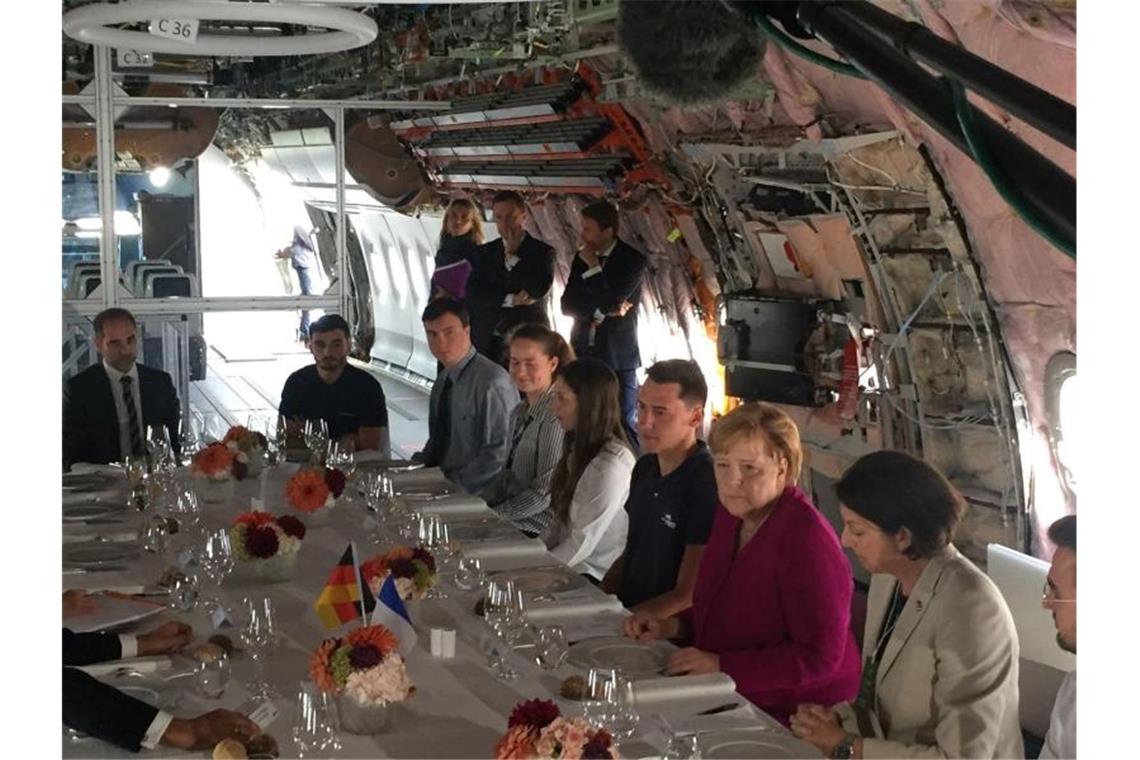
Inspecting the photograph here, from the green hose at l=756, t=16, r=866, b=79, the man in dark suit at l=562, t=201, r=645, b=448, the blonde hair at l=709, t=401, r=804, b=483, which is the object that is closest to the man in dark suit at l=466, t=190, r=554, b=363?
the man in dark suit at l=562, t=201, r=645, b=448

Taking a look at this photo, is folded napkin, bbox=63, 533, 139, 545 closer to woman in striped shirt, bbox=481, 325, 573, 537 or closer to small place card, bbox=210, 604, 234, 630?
small place card, bbox=210, 604, 234, 630

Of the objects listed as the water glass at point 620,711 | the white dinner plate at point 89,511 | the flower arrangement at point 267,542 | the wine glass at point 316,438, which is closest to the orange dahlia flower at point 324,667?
the water glass at point 620,711

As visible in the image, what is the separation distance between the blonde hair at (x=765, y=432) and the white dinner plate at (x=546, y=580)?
63 centimetres

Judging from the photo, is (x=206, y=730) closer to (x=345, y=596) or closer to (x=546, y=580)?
(x=345, y=596)

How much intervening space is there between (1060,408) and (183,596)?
11.7 feet

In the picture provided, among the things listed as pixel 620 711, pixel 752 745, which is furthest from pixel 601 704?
pixel 752 745

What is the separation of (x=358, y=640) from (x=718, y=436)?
1368 mm

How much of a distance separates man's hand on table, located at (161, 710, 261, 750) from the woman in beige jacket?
1178 mm

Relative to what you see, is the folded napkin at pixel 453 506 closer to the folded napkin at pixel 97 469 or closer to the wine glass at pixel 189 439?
the wine glass at pixel 189 439

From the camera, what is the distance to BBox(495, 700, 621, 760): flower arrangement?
253 cm

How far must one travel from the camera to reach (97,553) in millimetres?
4684

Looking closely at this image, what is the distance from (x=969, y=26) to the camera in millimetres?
4473

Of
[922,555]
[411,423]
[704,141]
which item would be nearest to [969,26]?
[922,555]

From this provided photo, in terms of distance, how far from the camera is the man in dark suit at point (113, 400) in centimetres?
684
